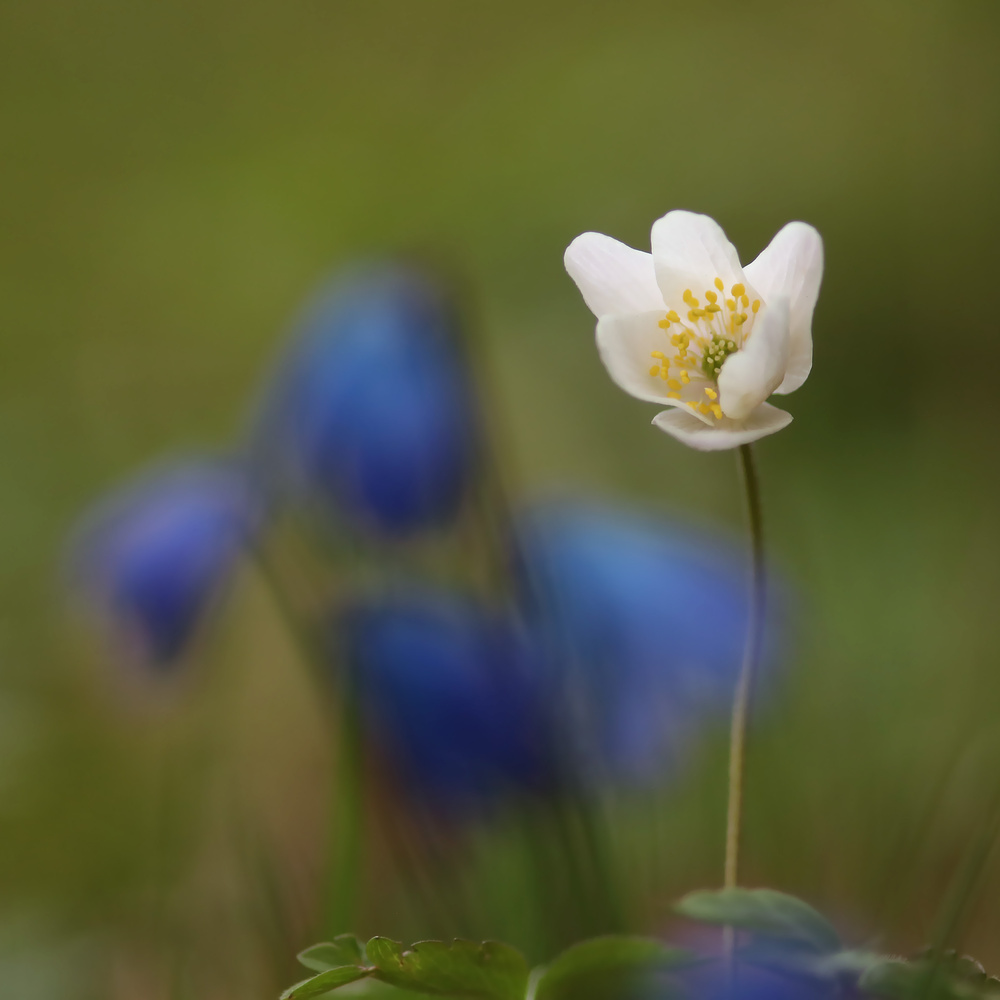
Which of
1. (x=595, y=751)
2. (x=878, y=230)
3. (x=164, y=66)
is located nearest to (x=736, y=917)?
(x=595, y=751)

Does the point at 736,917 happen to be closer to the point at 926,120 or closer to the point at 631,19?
the point at 926,120

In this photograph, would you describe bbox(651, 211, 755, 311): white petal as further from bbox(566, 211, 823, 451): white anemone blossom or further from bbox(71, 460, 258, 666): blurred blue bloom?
bbox(71, 460, 258, 666): blurred blue bloom

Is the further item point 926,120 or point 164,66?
point 164,66

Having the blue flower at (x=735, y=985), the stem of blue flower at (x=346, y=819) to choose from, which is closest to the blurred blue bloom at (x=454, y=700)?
the stem of blue flower at (x=346, y=819)

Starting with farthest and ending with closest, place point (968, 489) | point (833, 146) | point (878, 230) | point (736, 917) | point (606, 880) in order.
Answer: point (833, 146) → point (878, 230) → point (968, 489) → point (606, 880) → point (736, 917)

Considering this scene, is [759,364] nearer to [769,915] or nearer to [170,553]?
[769,915]

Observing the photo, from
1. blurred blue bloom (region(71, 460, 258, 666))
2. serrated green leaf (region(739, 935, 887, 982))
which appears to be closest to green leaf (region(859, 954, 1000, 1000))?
serrated green leaf (region(739, 935, 887, 982))

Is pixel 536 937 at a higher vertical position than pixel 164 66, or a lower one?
lower
